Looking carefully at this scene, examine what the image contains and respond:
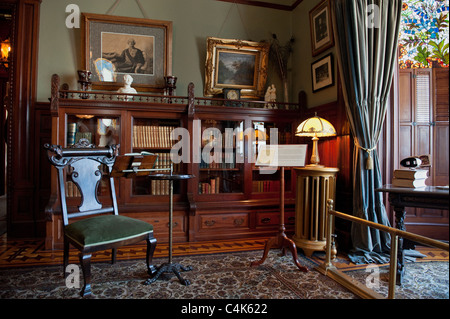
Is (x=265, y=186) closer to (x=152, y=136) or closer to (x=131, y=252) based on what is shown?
(x=152, y=136)

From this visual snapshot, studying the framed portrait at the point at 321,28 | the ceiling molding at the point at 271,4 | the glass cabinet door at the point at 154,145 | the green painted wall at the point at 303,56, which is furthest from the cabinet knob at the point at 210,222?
the ceiling molding at the point at 271,4

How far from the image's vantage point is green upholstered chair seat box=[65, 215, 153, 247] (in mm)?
2088

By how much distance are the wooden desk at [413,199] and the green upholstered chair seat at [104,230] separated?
2.06 metres

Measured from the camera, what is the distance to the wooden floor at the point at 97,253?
283 centimetres

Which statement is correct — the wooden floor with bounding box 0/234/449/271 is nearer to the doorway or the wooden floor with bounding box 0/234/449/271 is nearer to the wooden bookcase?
the wooden bookcase

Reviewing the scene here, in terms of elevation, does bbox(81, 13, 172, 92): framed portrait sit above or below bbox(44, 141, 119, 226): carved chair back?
above

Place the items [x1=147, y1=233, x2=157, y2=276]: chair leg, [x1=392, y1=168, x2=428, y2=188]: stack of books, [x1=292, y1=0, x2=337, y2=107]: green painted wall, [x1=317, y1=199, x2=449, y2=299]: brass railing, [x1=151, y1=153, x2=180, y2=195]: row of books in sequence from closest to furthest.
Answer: [x1=317, y1=199, x2=449, y2=299]: brass railing
[x1=392, y1=168, x2=428, y2=188]: stack of books
[x1=147, y1=233, x2=157, y2=276]: chair leg
[x1=151, y1=153, x2=180, y2=195]: row of books
[x1=292, y1=0, x2=337, y2=107]: green painted wall

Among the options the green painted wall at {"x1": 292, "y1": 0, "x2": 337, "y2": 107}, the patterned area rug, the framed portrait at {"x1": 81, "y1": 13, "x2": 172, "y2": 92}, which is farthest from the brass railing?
the framed portrait at {"x1": 81, "y1": 13, "x2": 172, "y2": 92}

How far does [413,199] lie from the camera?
2.25 meters

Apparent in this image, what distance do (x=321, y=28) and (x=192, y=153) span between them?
2.31 meters

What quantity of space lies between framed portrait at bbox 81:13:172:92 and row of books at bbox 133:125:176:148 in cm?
69

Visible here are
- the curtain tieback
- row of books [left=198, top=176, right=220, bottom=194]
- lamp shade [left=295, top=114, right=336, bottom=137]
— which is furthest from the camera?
row of books [left=198, top=176, right=220, bottom=194]

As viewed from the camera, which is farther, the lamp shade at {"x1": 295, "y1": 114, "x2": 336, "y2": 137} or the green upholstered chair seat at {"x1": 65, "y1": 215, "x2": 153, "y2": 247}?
the lamp shade at {"x1": 295, "y1": 114, "x2": 336, "y2": 137}
